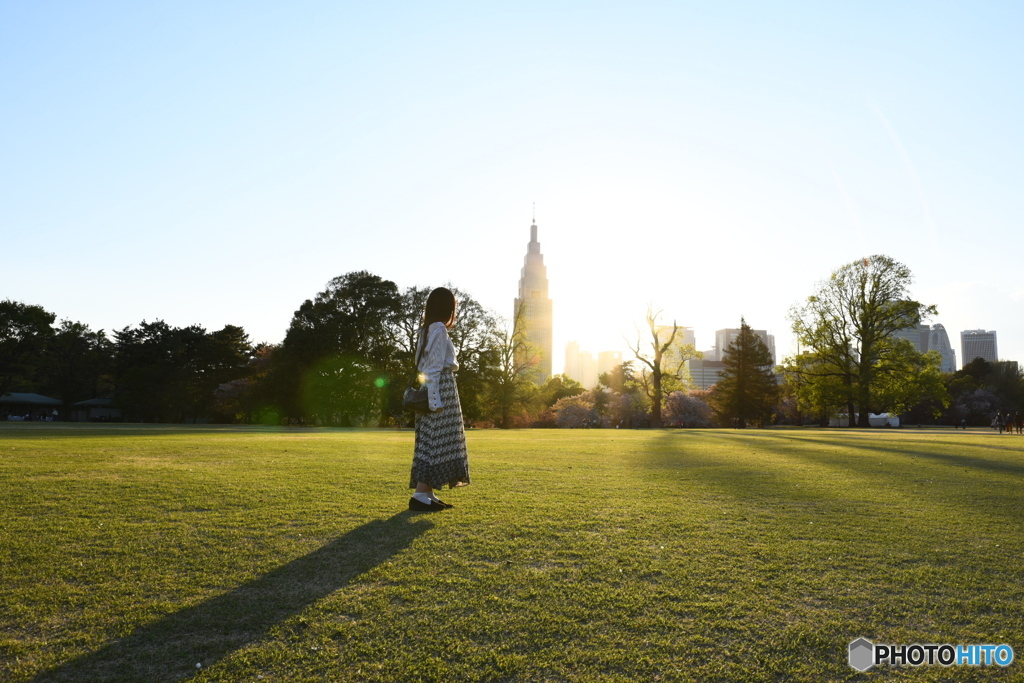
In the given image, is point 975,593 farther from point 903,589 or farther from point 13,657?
point 13,657

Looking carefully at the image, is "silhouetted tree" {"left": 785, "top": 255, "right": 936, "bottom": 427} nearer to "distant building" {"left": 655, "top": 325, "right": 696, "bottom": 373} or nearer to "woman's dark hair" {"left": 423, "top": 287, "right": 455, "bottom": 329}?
"distant building" {"left": 655, "top": 325, "right": 696, "bottom": 373}

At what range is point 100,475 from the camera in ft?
25.4

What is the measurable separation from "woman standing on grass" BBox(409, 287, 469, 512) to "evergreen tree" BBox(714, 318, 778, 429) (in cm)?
6490

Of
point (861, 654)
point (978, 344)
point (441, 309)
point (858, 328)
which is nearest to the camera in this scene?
point (861, 654)

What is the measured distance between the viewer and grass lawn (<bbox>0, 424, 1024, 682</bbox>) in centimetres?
265

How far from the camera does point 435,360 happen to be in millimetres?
6141

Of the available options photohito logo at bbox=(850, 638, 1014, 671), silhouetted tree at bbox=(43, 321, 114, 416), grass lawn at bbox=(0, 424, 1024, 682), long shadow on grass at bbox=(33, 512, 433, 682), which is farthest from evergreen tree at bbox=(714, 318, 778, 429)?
silhouetted tree at bbox=(43, 321, 114, 416)

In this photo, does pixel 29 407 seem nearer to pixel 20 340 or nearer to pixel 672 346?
pixel 20 340

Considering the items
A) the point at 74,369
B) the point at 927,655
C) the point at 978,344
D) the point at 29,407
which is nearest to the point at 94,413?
the point at 29,407

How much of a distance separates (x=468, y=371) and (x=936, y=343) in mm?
136054

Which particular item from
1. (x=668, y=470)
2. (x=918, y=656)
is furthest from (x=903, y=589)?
(x=668, y=470)

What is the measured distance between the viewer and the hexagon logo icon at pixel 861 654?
2.71 metres

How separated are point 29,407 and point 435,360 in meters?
81.6

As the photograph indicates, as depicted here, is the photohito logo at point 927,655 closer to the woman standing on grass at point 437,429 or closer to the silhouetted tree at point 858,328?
the woman standing on grass at point 437,429
